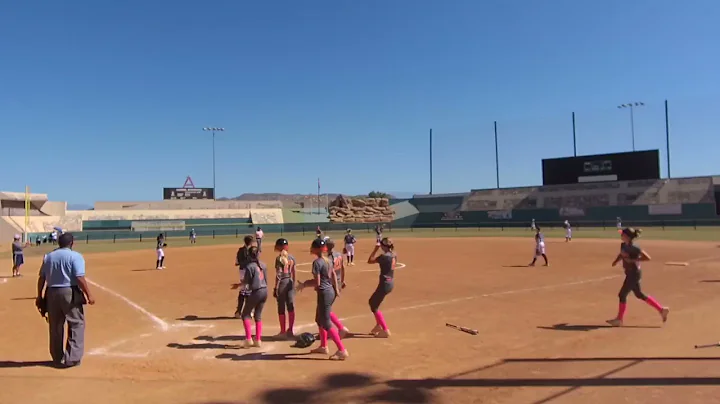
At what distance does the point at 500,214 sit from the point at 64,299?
224ft

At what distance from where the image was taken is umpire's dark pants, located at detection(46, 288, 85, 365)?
7.05 metres

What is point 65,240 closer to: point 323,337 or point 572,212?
point 323,337

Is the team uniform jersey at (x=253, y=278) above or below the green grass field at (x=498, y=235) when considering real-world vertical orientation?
above

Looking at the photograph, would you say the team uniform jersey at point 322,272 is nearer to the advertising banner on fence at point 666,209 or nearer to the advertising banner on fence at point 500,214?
the advertising banner on fence at point 666,209

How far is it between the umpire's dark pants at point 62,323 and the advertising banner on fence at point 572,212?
65009mm

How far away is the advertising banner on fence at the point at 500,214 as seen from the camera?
69.7 metres

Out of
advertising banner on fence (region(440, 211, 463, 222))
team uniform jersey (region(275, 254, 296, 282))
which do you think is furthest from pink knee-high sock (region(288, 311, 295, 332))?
advertising banner on fence (region(440, 211, 463, 222))

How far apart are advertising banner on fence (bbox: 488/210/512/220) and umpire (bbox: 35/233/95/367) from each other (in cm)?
6753

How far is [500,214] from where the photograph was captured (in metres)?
70.5

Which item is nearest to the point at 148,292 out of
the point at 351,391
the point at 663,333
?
the point at 351,391

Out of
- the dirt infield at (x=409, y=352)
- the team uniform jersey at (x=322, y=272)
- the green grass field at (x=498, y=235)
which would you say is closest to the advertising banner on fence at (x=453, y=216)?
the green grass field at (x=498, y=235)

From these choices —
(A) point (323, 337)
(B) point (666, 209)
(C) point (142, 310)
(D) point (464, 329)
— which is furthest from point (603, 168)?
(A) point (323, 337)

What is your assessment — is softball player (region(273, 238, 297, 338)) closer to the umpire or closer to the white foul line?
the white foul line

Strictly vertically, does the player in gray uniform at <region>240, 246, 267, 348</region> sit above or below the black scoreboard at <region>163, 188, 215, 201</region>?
below
